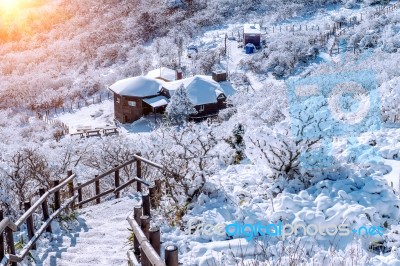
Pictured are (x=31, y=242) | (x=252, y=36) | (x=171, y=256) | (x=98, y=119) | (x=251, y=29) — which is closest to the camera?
(x=171, y=256)

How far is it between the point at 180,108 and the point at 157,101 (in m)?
4.39

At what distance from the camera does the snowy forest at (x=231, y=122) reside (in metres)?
6.50

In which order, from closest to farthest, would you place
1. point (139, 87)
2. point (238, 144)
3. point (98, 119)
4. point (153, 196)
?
point (153, 196) → point (238, 144) → point (139, 87) → point (98, 119)

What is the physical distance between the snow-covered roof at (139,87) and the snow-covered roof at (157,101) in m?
Answer: 0.56

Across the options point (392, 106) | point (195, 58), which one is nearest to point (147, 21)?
point (195, 58)

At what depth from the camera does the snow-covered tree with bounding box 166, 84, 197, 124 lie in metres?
33.2

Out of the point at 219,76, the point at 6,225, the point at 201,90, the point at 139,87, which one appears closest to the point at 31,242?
the point at 6,225

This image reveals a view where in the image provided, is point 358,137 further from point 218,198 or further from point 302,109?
point 218,198

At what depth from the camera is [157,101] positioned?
122 ft

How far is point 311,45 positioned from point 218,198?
40.0 metres

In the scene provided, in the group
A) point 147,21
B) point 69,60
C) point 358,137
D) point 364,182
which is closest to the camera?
point 364,182

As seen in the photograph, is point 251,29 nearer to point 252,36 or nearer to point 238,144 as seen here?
point 252,36

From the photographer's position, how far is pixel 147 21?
64875mm

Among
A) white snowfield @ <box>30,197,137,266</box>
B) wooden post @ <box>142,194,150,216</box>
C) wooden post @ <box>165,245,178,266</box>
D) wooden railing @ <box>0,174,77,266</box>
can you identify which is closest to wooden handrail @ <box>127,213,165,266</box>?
wooden post @ <box>165,245,178,266</box>
